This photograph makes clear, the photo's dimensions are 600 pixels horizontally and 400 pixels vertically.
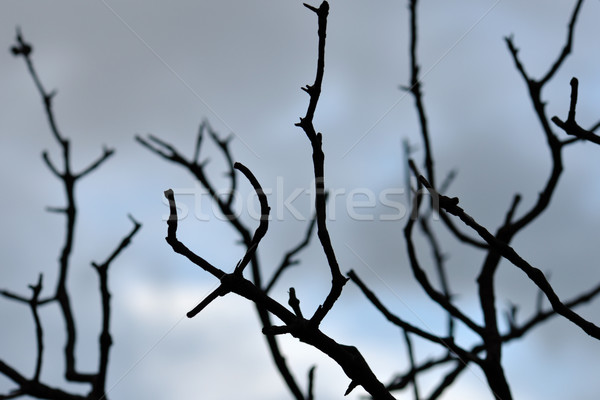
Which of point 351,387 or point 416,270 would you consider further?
point 416,270

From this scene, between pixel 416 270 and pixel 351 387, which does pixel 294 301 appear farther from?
pixel 416 270

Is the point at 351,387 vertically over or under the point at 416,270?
under

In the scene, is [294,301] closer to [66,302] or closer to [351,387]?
[351,387]

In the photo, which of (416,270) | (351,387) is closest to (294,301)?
(351,387)

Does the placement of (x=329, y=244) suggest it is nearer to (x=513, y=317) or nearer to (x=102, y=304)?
(x=102, y=304)

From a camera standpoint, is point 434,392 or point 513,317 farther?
Result: point 513,317

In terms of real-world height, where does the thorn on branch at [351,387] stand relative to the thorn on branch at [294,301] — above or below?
below

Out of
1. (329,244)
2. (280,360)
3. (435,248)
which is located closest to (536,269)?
(329,244)

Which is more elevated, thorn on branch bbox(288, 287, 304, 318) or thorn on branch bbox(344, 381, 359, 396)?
thorn on branch bbox(288, 287, 304, 318)

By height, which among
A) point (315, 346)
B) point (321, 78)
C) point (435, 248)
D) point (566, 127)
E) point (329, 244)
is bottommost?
point (315, 346)

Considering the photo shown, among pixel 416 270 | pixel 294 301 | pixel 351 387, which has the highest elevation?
pixel 416 270

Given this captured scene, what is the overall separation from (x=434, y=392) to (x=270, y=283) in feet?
3.99

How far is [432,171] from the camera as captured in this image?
3180mm

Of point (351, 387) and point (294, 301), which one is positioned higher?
point (294, 301)
